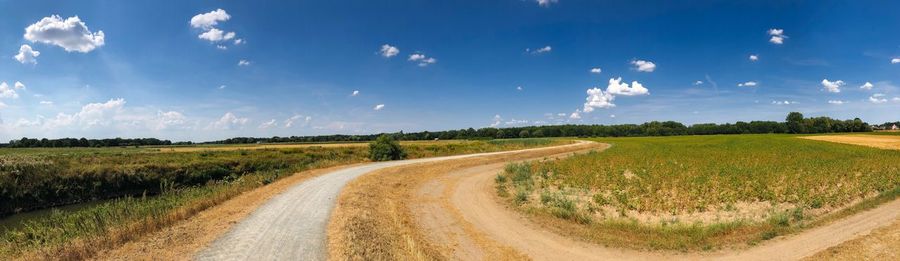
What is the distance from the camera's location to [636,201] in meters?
16.7

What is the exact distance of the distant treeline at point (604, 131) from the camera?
116419mm

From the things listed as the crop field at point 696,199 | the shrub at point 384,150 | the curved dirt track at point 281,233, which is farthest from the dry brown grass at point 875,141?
the curved dirt track at point 281,233

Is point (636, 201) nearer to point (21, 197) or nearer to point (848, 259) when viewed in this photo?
point (848, 259)

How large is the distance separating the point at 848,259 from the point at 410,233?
11284 millimetres

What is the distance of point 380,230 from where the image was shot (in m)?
12.1

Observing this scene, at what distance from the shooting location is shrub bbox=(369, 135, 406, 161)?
3875 cm

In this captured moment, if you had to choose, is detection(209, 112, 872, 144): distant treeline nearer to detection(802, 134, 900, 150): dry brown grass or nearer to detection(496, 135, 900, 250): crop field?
detection(802, 134, 900, 150): dry brown grass

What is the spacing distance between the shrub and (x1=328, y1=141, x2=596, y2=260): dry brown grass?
1654 cm

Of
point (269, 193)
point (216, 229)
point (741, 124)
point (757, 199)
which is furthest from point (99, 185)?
point (741, 124)

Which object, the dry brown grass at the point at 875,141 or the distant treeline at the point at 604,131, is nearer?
the dry brown grass at the point at 875,141

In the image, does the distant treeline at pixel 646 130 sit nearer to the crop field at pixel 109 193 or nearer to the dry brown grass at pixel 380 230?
the crop field at pixel 109 193

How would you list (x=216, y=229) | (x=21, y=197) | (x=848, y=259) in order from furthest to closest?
1. (x=21, y=197)
2. (x=216, y=229)
3. (x=848, y=259)

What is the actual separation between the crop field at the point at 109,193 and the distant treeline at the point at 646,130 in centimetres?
8022

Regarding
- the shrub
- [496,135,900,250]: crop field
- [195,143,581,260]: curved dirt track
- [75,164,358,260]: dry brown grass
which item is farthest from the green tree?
[75,164,358,260]: dry brown grass
